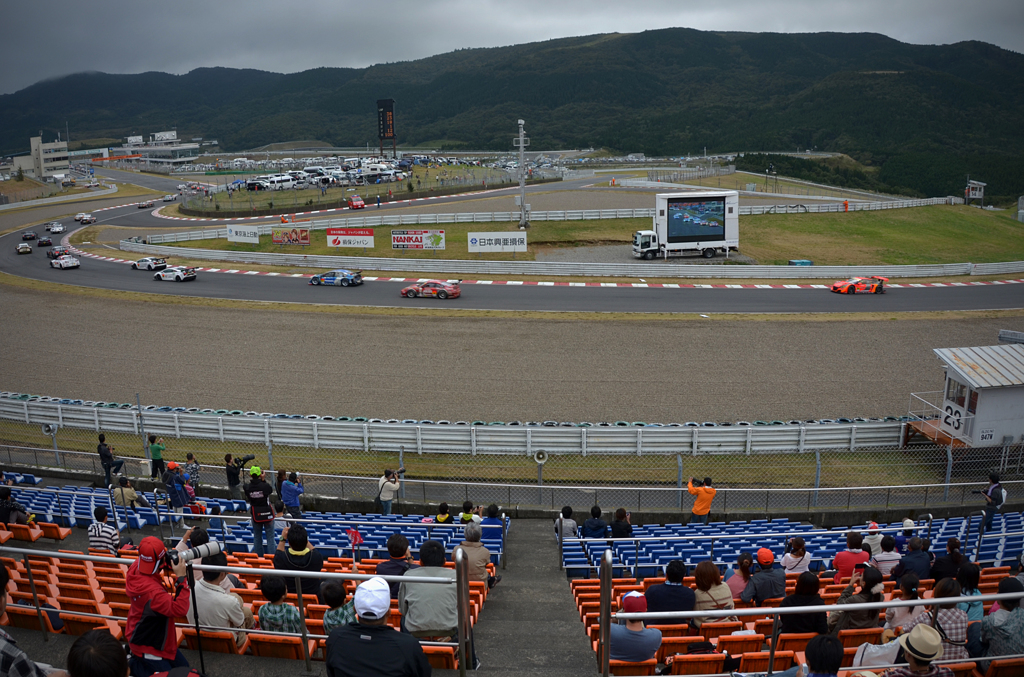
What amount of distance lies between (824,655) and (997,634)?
6.50 ft

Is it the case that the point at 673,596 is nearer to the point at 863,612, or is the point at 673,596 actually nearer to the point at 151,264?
the point at 863,612

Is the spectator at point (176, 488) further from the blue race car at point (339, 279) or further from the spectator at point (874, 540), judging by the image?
the blue race car at point (339, 279)

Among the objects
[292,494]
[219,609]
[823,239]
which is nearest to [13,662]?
[219,609]

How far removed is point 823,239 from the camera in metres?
53.6

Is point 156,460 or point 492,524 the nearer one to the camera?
point 492,524

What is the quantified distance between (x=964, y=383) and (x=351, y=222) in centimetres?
4798

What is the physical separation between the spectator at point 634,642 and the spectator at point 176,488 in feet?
38.2

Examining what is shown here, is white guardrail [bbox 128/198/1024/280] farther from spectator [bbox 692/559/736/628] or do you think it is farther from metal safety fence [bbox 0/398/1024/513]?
spectator [bbox 692/559/736/628]

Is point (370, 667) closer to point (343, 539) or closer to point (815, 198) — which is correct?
point (343, 539)

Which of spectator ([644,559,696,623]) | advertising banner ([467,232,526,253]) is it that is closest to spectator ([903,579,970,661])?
spectator ([644,559,696,623])

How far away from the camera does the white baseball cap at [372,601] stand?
186 inches

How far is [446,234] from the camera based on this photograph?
54125mm

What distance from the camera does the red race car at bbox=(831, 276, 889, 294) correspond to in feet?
130

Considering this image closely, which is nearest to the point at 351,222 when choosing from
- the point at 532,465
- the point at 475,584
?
the point at 532,465
